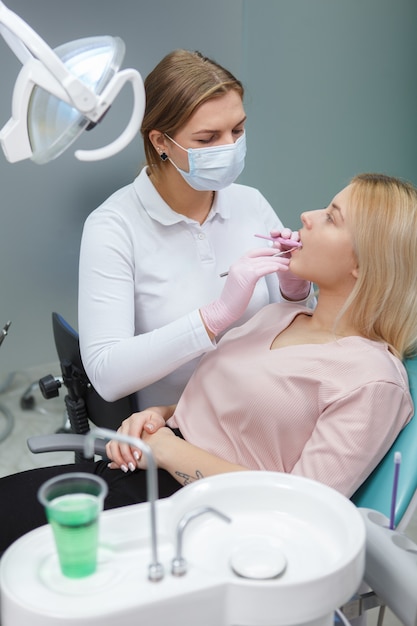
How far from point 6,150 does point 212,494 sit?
53cm

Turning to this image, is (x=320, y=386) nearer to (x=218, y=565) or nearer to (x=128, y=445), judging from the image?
(x=128, y=445)

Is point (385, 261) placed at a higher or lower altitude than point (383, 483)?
higher

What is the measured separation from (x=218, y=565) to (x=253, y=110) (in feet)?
7.58

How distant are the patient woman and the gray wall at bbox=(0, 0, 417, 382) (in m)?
1.45

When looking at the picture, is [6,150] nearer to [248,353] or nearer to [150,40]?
[248,353]

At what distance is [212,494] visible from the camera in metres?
0.95

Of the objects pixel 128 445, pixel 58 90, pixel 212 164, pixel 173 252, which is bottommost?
pixel 128 445

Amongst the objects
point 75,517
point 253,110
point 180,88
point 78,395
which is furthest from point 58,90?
point 253,110

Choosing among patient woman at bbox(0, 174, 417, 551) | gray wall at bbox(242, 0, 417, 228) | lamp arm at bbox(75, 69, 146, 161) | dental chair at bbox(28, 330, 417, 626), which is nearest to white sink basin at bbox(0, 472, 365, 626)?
dental chair at bbox(28, 330, 417, 626)

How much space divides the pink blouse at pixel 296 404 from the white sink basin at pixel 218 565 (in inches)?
11.4

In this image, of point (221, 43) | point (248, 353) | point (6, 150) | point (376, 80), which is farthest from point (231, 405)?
point (376, 80)

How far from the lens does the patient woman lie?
125 cm

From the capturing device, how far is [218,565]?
875 millimetres

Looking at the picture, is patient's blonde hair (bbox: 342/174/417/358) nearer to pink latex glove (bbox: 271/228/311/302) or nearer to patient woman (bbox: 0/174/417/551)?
patient woman (bbox: 0/174/417/551)
